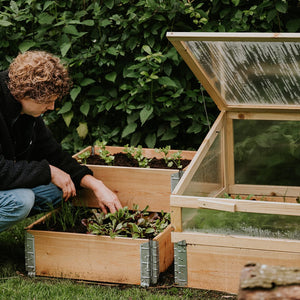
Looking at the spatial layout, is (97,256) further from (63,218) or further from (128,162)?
(128,162)

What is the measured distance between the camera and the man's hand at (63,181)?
11.2ft

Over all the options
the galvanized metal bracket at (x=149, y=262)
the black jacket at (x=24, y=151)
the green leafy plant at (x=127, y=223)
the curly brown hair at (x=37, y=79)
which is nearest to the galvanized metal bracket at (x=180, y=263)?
the galvanized metal bracket at (x=149, y=262)

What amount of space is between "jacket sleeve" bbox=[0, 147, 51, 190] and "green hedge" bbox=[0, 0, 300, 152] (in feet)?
4.14

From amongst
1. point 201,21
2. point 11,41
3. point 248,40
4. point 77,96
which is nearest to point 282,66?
point 248,40

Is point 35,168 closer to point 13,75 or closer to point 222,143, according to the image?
point 13,75

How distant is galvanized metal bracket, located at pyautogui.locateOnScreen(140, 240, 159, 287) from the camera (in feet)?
10.6

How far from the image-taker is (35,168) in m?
3.31

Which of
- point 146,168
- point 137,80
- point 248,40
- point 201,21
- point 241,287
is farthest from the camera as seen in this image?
point 137,80

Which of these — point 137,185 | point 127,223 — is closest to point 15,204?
point 127,223

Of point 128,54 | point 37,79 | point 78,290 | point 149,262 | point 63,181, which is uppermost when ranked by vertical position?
point 128,54

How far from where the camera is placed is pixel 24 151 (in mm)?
3605

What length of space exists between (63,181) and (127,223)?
454 mm

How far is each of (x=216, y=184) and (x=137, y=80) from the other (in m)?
1.21

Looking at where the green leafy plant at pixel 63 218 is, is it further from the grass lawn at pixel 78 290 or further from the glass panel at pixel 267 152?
the glass panel at pixel 267 152
